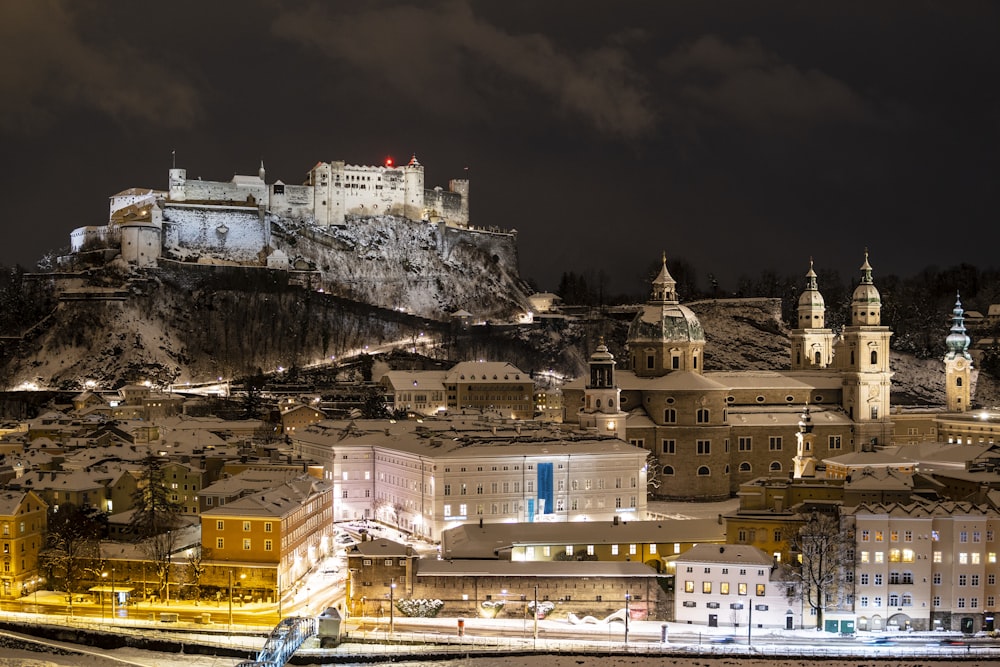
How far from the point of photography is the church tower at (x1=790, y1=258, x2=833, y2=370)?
67.1m

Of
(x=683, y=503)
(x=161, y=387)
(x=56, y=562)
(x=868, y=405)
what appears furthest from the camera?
(x=161, y=387)

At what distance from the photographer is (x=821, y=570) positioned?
122 ft

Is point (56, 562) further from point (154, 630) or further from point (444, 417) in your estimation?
point (444, 417)

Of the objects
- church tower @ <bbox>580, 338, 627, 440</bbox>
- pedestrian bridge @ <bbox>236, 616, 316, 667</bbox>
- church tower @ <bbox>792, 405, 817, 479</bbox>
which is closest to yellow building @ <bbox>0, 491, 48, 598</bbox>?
pedestrian bridge @ <bbox>236, 616, 316, 667</bbox>

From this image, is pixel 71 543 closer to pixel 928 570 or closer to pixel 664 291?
pixel 928 570

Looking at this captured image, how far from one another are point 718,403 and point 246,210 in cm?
5584

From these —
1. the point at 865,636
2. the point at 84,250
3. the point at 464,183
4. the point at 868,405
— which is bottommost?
the point at 865,636

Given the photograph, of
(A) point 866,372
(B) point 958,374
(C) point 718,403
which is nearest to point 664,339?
(C) point 718,403

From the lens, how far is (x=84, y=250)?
3777 inches

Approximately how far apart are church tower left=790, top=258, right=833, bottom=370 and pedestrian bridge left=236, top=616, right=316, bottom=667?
126 ft

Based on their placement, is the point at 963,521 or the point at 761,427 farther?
the point at 761,427

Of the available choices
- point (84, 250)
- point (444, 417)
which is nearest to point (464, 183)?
point (84, 250)

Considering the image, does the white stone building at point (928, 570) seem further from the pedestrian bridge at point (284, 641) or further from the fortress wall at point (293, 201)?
the fortress wall at point (293, 201)

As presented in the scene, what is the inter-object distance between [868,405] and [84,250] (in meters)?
63.5
